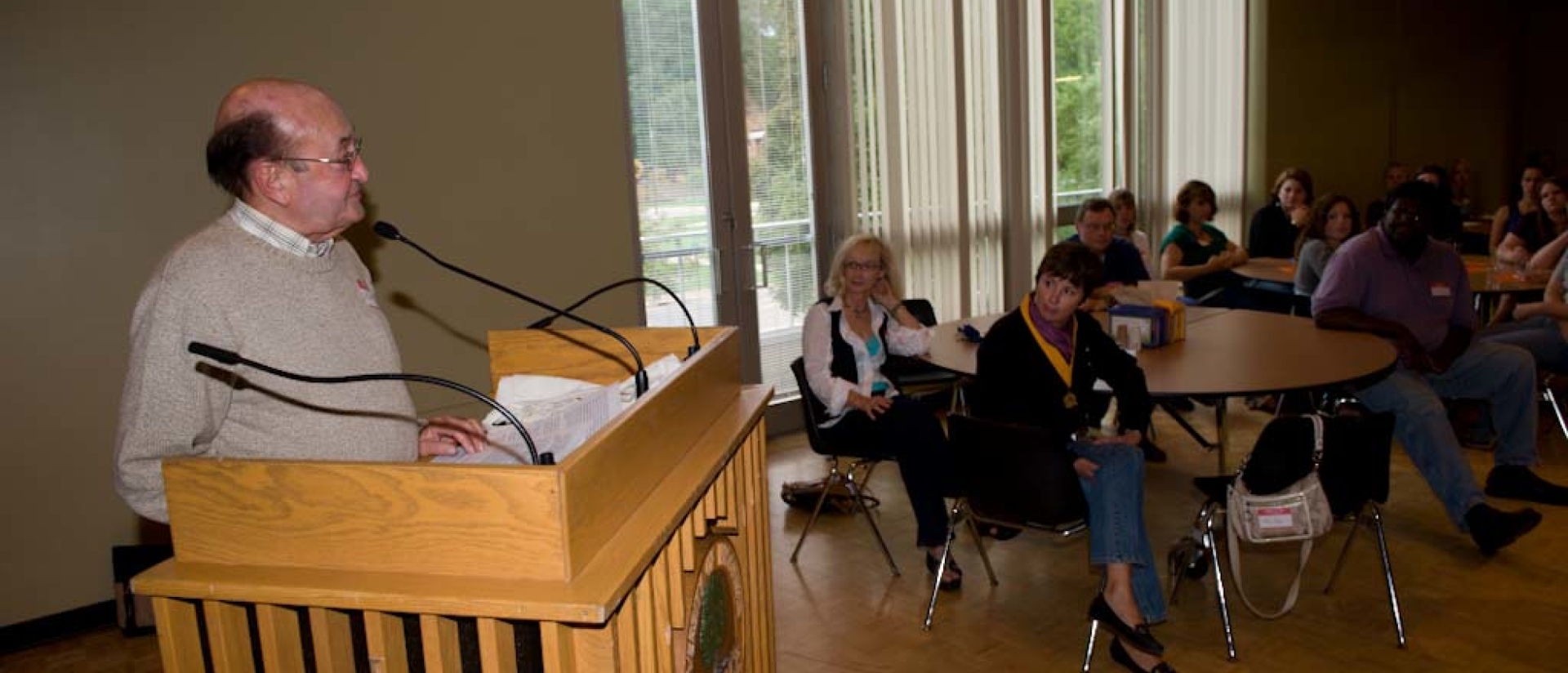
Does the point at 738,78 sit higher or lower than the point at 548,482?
higher

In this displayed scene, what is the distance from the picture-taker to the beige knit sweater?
1.74 m

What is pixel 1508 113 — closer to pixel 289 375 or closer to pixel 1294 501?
pixel 1294 501

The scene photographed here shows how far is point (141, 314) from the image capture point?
182cm

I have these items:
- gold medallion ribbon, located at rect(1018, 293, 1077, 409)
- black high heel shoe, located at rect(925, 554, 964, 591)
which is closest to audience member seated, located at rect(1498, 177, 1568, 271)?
gold medallion ribbon, located at rect(1018, 293, 1077, 409)

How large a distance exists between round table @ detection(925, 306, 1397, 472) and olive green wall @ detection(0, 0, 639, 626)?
6.36 feet

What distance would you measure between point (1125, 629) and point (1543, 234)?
505 centimetres

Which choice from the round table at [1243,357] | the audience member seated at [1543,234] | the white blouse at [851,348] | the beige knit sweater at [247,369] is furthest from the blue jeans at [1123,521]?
the audience member seated at [1543,234]

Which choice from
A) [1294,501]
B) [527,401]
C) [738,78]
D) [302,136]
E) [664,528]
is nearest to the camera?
[664,528]

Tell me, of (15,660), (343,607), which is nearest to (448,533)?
(343,607)

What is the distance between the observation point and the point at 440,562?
151 cm

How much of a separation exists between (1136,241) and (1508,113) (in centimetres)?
701

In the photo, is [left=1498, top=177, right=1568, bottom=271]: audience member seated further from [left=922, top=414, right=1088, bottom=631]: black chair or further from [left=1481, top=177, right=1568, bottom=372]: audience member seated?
[left=922, top=414, right=1088, bottom=631]: black chair

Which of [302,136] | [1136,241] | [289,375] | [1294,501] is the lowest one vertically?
[1294,501]

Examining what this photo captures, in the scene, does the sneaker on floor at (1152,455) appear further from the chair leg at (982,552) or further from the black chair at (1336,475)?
the black chair at (1336,475)
